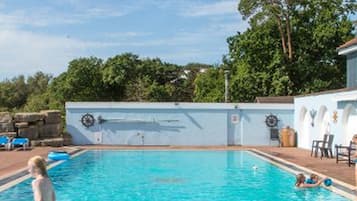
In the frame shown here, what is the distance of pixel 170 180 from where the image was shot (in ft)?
53.7

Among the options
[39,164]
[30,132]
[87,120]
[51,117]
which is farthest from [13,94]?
[39,164]

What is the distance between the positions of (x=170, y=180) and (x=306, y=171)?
435cm

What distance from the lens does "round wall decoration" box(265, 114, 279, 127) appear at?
3058 cm

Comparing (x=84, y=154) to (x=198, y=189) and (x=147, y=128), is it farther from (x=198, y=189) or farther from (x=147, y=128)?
(x=198, y=189)

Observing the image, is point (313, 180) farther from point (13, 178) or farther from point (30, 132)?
point (30, 132)

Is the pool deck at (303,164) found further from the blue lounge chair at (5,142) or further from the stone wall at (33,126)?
the stone wall at (33,126)

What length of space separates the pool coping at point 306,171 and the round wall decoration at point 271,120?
12.4 ft

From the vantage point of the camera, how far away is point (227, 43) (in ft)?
137

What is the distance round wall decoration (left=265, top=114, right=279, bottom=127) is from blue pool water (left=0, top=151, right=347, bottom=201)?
6649 mm

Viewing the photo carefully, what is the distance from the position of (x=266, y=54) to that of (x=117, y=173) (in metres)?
23.1

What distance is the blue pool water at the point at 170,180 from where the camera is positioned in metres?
13.4

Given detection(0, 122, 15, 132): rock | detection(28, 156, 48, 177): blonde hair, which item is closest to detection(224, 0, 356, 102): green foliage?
detection(0, 122, 15, 132): rock

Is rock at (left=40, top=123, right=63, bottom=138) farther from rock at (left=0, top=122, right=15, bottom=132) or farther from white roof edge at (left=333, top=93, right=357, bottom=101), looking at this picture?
white roof edge at (left=333, top=93, right=357, bottom=101)

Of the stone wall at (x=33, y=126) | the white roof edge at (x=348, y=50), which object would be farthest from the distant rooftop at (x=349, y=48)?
the stone wall at (x=33, y=126)
